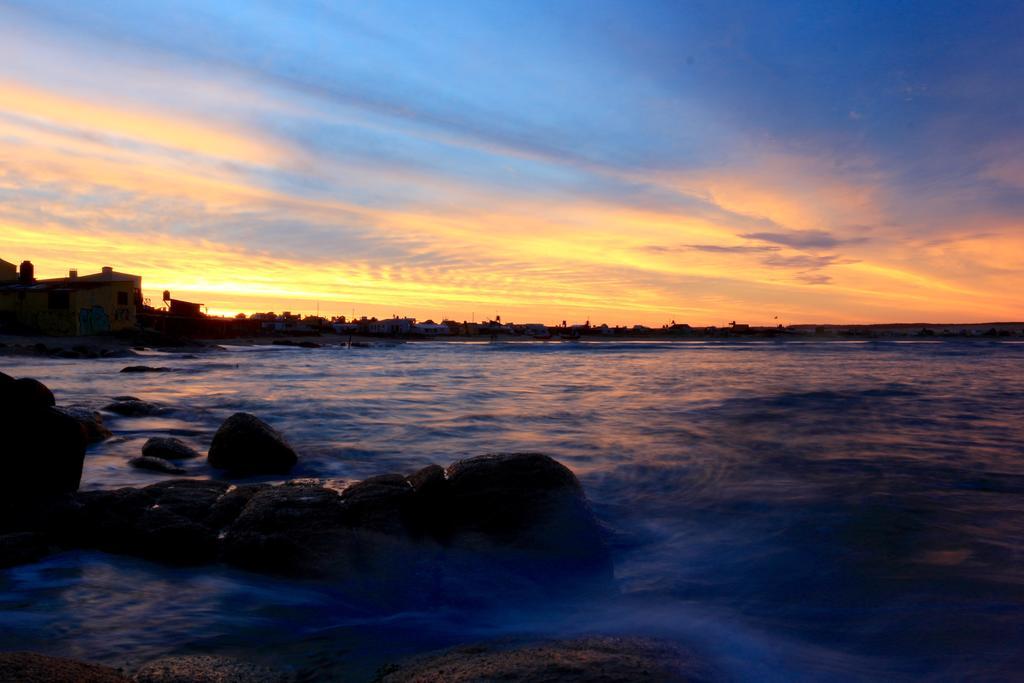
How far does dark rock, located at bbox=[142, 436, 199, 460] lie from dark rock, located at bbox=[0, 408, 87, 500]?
7.84ft

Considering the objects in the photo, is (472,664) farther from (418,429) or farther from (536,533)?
(418,429)

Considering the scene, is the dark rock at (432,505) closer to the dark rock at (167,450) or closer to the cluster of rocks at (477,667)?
the cluster of rocks at (477,667)

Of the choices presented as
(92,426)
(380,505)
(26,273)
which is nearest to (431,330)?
(26,273)

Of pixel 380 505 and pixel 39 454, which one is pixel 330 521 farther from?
pixel 39 454

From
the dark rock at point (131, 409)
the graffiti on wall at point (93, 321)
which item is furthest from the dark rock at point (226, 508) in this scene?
the graffiti on wall at point (93, 321)

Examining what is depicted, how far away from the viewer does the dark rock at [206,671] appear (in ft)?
9.57

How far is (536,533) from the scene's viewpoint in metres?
4.77

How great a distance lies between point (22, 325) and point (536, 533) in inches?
1880

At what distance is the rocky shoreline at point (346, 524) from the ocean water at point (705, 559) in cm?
19

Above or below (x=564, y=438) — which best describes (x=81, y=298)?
above

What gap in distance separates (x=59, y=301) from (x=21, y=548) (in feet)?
145

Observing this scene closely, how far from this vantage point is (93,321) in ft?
138

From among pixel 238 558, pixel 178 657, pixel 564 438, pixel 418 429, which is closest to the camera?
pixel 178 657

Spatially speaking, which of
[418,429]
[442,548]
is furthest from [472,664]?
[418,429]
